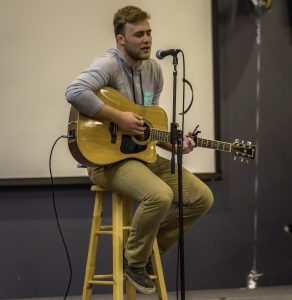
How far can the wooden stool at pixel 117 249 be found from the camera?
2795 millimetres

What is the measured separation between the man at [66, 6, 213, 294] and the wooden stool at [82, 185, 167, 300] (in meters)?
0.05

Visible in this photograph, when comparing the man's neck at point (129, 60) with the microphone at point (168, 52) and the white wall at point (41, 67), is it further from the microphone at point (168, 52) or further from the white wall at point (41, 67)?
the white wall at point (41, 67)

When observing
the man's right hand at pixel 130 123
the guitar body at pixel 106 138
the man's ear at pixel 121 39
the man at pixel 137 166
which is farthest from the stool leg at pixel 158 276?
the man's ear at pixel 121 39

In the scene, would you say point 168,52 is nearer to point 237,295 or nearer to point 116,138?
point 116,138

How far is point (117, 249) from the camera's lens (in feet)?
9.20

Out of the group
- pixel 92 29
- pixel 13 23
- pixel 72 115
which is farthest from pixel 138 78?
pixel 13 23

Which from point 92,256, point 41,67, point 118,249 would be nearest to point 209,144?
point 118,249

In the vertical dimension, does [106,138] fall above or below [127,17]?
below

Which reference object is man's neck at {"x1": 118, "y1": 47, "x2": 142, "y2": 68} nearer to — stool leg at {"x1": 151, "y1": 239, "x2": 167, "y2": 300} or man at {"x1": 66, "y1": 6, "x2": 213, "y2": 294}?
man at {"x1": 66, "y1": 6, "x2": 213, "y2": 294}

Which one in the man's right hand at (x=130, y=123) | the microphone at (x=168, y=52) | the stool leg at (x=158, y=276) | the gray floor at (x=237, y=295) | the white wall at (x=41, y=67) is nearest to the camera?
the microphone at (x=168, y=52)

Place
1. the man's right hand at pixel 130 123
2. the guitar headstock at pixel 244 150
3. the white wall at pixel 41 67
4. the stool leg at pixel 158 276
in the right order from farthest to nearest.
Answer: the white wall at pixel 41 67
the guitar headstock at pixel 244 150
the stool leg at pixel 158 276
the man's right hand at pixel 130 123

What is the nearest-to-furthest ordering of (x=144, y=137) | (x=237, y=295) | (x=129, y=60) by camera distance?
(x=144, y=137) < (x=129, y=60) < (x=237, y=295)

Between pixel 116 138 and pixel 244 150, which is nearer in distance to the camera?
pixel 116 138

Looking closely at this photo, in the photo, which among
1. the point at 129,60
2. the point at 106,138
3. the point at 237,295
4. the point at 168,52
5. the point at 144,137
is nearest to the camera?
the point at 168,52
